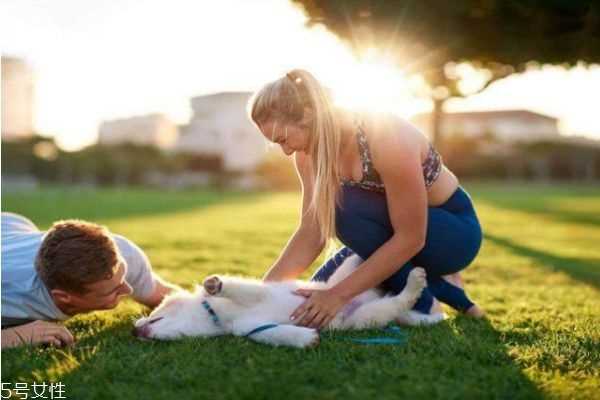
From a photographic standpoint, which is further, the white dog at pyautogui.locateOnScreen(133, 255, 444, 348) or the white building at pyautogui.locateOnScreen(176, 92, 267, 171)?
the white building at pyautogui.locateOnScreen(176, 92, 267, 171)

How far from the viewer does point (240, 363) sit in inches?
89.4

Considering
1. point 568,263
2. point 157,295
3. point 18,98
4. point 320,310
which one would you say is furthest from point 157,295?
point 18,98

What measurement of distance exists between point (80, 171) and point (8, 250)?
31.6 m

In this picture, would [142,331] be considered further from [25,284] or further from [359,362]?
[359,362]

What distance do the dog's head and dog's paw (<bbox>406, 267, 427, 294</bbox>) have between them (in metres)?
0.79

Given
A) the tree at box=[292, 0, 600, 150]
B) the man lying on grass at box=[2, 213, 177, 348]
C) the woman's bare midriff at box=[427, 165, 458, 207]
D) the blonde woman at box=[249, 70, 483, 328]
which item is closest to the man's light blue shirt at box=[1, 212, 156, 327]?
the man lying on grass at box=[2, 213, 177, 348]

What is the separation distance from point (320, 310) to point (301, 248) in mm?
551

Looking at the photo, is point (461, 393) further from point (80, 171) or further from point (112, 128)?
point (112, 128)

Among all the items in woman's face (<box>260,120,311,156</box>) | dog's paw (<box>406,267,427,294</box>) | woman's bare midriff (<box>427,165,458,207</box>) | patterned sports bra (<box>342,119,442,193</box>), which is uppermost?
woman's face (<box>260,120,311,156</box>)

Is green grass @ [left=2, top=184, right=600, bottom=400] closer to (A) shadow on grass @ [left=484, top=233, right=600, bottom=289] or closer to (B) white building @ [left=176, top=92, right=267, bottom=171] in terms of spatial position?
(A) shadow on grass @ [left=484, top=233, right=600, bottom=289]

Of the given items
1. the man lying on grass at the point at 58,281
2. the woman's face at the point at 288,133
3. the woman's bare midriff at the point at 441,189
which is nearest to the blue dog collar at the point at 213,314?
the man lying on grass at the point at 58,281

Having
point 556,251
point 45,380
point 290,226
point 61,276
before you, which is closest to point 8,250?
point 61,276

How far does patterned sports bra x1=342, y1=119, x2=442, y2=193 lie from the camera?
2.72 m

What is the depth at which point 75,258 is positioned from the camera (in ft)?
8.39
